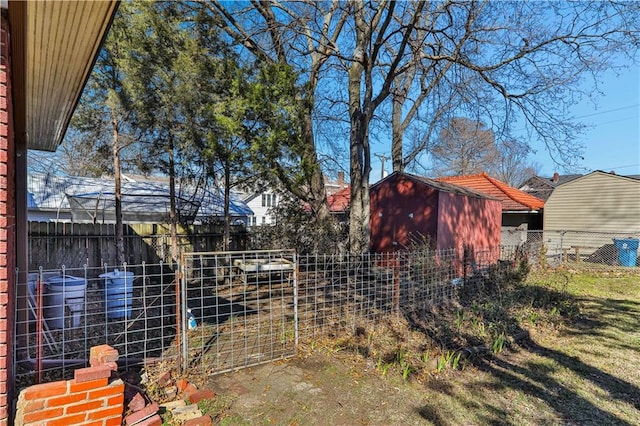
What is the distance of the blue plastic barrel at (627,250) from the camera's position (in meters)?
12.3

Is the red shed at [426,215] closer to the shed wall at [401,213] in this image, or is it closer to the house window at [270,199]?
the shed wall at [401,213]

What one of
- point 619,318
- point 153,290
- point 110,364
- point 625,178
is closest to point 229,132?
point 153,290

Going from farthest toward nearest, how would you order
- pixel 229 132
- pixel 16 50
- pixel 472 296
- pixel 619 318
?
pixel 229 132
pixel 472 296
pixel 619 318
pixel 16 50

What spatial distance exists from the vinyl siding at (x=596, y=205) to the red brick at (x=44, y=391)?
17.7 metres

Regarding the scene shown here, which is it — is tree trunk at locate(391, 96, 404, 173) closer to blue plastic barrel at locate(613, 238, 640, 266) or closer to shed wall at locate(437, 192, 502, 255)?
Result: shed wall at locate(437, 192, 502, 255)

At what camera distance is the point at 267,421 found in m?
2.78

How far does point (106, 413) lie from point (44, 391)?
42 cm

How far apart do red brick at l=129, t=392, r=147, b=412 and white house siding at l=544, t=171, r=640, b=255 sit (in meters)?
14.4

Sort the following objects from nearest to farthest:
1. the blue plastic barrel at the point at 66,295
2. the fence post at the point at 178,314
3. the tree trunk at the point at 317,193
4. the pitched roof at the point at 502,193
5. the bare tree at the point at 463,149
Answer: the fence post at the point at 178,314
the blue plastic barrel at the point at 66,295
the tree trunk at the point at 317,193
the bare tree at the point at 463,149
the pitched roof at the point at 502,193

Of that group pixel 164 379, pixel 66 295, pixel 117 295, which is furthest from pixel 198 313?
pixel 164 379

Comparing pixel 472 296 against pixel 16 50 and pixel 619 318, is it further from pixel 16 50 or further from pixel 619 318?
pixel 16 50

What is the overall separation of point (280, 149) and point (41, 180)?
→ 41.1 feet

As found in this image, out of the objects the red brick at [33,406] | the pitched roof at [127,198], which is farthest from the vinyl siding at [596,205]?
the red brick at [33,406]

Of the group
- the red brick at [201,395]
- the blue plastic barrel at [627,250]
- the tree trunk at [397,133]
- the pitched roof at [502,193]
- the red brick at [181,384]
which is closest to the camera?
the red brick at [201,395]
